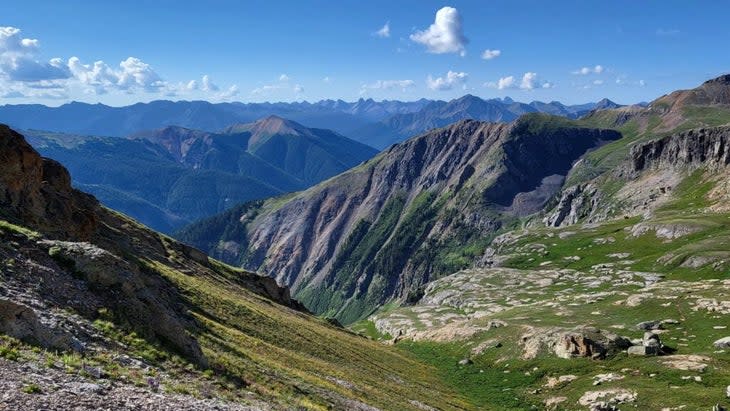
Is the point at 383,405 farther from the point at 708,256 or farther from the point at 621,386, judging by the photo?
the point at 708,256

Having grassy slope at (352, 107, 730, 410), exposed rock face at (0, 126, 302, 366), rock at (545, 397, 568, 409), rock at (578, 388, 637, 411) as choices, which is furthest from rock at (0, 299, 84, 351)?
rock at (545, 397, 568, 409)

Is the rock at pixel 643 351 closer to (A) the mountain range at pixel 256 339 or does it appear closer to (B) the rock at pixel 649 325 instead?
(A) the mountain range at pixel 256 339

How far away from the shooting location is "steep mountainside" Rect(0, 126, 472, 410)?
922 inches

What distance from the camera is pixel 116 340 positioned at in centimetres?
2903

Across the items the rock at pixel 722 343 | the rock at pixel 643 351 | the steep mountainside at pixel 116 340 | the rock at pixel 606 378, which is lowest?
the rock at pixel 606 378

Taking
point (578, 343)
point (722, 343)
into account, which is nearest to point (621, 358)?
point (578, 343)

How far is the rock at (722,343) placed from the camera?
6462cm

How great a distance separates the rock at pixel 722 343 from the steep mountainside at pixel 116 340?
33873 millimetres

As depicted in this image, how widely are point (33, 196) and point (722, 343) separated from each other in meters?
84.9

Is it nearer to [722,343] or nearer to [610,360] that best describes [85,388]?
[610,360]

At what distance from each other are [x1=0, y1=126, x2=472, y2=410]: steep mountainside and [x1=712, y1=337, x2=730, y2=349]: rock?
33873mm

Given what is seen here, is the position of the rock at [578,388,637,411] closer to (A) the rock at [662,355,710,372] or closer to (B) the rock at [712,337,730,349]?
(A) the rock at [662,355,710,372]

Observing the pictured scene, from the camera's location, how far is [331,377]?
5216 cm

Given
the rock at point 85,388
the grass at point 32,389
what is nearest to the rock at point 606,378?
the rock at point 85,388
